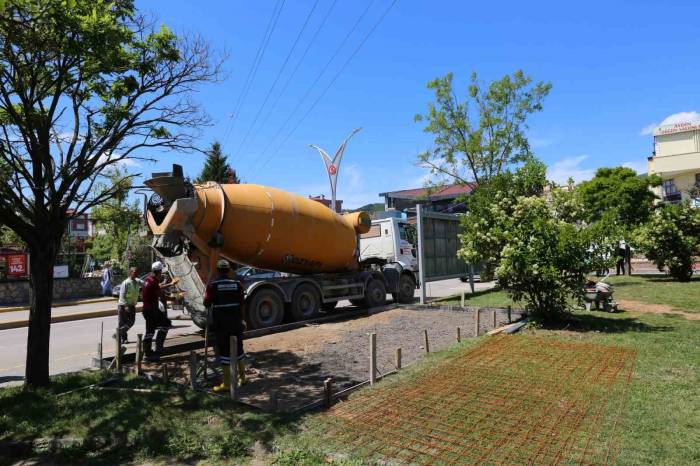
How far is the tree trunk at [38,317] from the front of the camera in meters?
6.43

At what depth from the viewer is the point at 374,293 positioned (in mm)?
13812

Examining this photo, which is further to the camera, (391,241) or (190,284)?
(391,241)

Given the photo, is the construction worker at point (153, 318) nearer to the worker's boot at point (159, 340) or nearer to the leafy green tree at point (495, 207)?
the worker's boot at point (159, 340)

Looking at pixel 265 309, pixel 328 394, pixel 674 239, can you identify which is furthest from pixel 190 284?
pixel 674 239

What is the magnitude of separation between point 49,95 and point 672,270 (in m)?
22.3

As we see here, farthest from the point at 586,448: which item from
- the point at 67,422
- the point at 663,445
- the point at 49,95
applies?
the point at 49,95

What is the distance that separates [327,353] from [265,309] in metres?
2.83

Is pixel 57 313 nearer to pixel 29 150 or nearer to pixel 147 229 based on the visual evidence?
pixel 147 229

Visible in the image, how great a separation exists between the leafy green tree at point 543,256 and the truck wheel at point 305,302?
4.51 m

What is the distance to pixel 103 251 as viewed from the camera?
110 ft

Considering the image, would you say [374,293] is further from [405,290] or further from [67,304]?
[67,304]

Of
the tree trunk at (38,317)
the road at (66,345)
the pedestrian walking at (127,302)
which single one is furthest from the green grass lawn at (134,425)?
the pedestrian walking at (127,302)

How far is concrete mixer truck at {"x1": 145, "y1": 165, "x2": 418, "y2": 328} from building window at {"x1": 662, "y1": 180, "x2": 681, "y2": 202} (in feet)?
132

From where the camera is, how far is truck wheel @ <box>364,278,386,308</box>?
44.6ft
